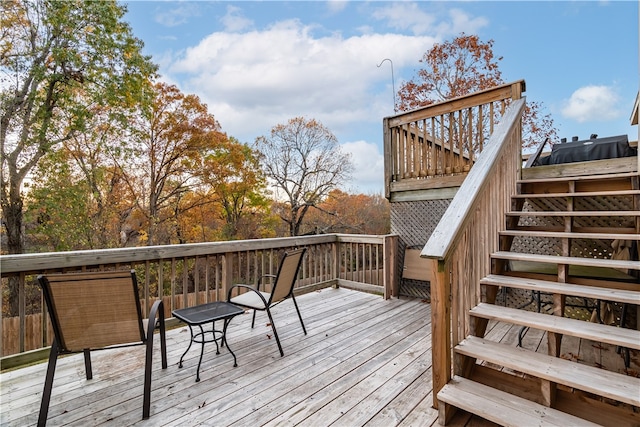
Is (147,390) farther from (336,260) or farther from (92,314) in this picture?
(336,260)

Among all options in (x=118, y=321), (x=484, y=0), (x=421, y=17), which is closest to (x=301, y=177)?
(x=421, y=17)

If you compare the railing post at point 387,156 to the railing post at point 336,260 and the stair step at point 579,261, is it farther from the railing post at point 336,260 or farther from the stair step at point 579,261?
the stair step at point 579,261

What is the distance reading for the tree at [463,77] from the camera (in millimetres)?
10680

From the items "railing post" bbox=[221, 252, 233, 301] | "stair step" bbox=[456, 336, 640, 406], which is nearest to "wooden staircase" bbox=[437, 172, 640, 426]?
"stair step" bbox=[456, 336, 640, 406]

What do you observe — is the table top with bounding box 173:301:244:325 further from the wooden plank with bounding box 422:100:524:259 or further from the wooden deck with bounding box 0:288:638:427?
the wooden plank with bounding box 422:100:524:259

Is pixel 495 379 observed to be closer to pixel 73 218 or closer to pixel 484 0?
pixel 484 0

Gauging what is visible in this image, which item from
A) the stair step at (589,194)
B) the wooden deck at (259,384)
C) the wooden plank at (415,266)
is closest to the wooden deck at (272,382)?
the wooden deck at (259,384)

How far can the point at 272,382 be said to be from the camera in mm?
2316

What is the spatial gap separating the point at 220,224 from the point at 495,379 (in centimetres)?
1366

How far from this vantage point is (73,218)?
31.7 ft

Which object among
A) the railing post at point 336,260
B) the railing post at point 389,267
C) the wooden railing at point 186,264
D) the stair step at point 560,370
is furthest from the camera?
the railing post at point 336,260

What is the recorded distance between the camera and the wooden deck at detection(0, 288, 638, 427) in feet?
6.28

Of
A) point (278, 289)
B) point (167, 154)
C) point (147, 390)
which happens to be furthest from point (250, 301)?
→ point (167, 154)

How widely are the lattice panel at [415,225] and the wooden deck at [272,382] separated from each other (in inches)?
51.2
